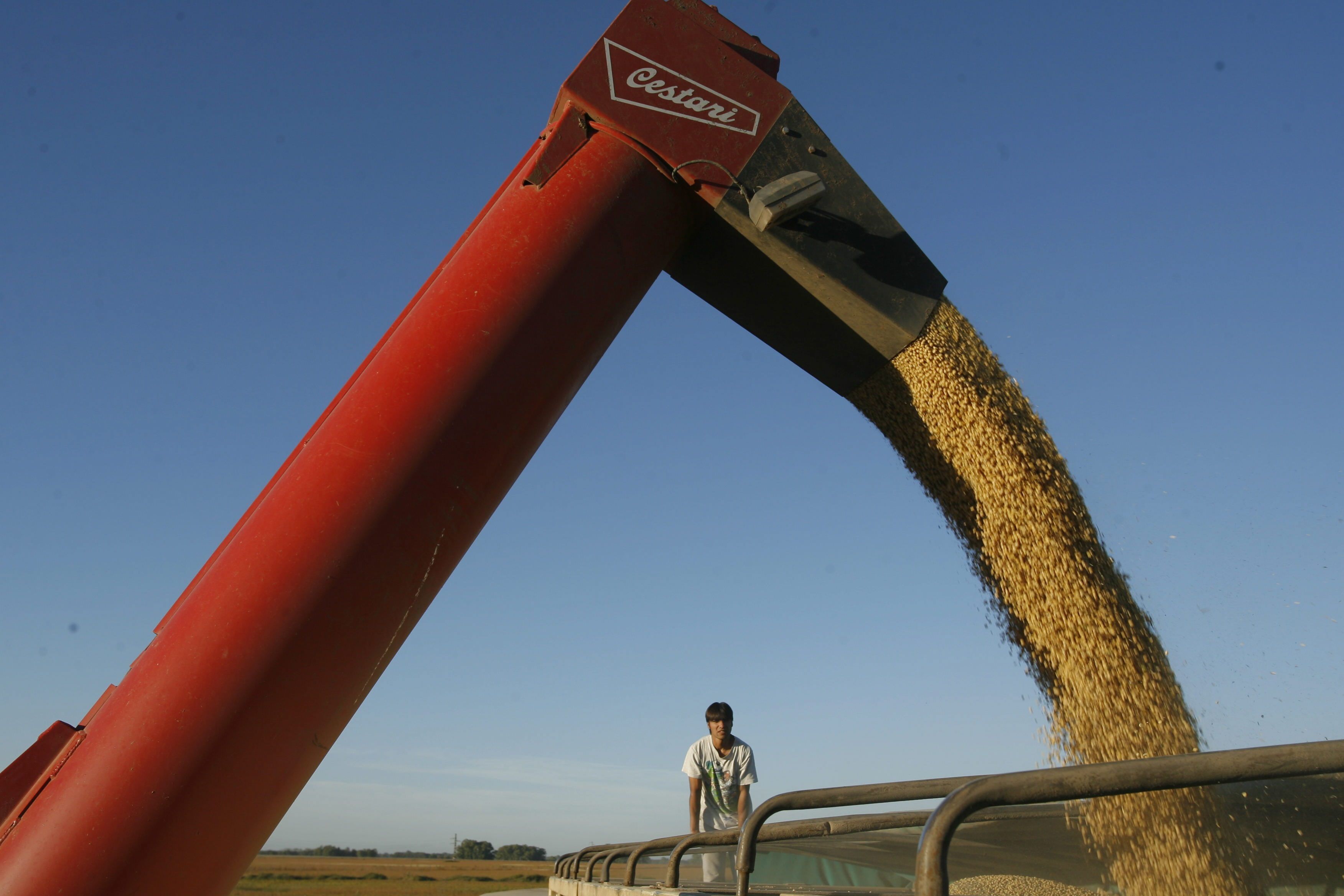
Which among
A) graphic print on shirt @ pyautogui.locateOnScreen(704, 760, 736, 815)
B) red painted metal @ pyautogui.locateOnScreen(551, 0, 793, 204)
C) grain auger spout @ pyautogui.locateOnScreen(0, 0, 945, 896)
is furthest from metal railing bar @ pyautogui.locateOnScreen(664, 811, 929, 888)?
graphic print on shirt @ pyautogui.locateOnScreen(704, 760, 736, 815)

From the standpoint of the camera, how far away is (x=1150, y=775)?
1.28m

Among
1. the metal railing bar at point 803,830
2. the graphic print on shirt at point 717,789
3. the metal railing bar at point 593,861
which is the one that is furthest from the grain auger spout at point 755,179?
the graphic print on shirt at point 717,789

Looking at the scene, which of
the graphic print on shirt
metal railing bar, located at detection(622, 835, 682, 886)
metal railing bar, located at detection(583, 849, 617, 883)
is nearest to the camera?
metal railing bar, located at detection(622, 835, 682, 886)

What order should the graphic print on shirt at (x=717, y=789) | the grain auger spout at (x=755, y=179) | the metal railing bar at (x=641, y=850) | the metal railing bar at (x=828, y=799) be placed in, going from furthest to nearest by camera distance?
the graphic print on shirt at (x=717, y=789)
the grain auger spout at (x=755, y=179)
the metal railing bar at (x=641, y=850)
the metal railing bar at (x=828, y=799)

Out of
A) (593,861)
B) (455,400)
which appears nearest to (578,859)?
(593,861)

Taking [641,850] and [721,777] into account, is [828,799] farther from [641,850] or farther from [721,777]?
[721,777]

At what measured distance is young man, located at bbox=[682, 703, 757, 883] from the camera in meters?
4.96

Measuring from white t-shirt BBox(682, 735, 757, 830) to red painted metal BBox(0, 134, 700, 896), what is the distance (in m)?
2.81

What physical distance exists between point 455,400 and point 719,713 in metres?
2.95

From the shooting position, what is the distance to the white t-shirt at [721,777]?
196 inches

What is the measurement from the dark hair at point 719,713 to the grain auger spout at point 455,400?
2166 mm

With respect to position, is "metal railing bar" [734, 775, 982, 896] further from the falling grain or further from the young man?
the young man

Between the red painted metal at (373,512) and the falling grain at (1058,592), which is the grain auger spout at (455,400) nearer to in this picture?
the red painted metal at (373,512)

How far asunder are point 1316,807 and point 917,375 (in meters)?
1.78
